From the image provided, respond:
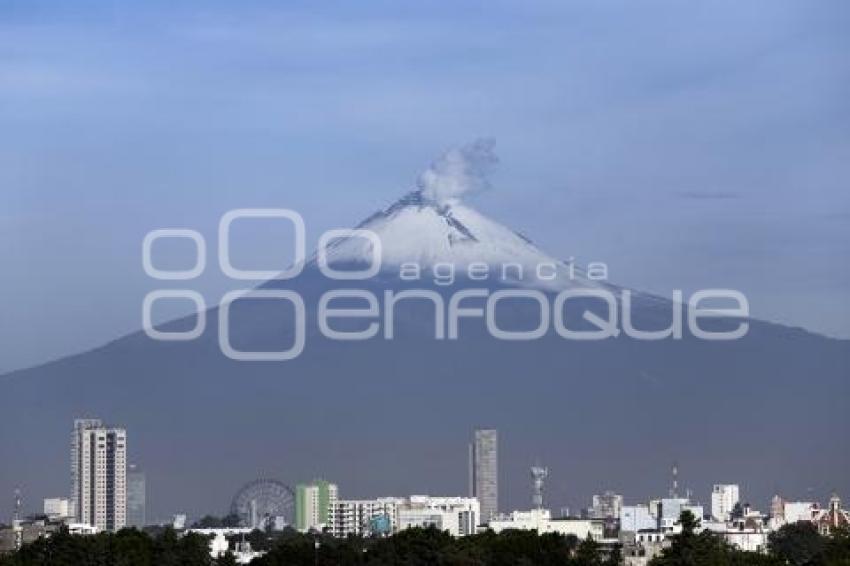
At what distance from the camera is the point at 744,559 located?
2953 inches

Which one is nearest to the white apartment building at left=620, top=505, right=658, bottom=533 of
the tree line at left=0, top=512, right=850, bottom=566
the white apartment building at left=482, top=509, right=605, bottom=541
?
the white apartment building at left=482, top=509, right=605, bottom=541

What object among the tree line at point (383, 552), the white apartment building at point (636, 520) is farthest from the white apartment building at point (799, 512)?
the tree line at point (383, 552)

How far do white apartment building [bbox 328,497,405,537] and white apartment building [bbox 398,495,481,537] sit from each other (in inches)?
25.8

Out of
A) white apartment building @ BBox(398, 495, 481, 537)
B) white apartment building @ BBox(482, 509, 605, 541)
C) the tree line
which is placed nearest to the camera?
the tree line

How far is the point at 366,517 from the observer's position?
623ft

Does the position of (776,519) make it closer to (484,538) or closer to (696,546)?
(484,538)

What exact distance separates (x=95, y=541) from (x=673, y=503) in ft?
298

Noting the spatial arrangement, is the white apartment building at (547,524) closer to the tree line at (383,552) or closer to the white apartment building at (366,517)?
the white apartment building at (366,517)

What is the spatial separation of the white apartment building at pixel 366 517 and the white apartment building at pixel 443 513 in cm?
66

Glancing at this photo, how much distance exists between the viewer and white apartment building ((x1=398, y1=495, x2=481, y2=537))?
17275cm

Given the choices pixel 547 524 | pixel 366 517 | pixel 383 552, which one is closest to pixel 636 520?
pixel 547 524

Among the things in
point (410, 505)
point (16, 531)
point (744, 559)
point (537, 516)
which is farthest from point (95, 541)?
point (410, 505)

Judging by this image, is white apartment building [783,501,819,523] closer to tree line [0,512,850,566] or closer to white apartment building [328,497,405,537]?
white apartment building [328,497,405,537]

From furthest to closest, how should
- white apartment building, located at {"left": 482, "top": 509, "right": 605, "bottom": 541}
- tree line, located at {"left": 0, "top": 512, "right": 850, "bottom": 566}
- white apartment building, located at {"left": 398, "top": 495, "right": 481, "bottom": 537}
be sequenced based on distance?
white apartment building, located at {"left": 398, "top": 495, "right": 481, "bottom": 537}, white apartment building, located at {"left": 482, "top": 509, "right": 605, "bottom": 541}, tree line, located at {"left": 0, "top": 512, "right": 850, "bottom": 566}
